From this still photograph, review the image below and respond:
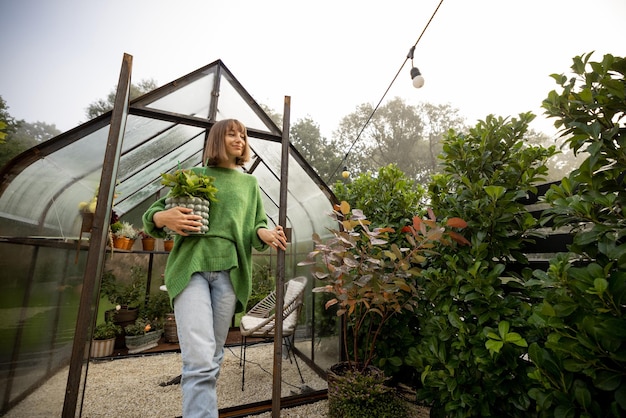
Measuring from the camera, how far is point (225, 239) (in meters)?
1.34

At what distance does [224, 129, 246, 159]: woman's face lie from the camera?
1506mm

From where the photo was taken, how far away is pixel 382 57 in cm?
511

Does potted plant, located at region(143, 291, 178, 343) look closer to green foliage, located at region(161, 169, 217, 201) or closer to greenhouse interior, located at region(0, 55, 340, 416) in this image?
greenhouse interior, located at region(0, 55, 340, 416)

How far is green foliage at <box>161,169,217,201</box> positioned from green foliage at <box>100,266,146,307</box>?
412 cm

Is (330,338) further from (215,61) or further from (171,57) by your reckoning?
(171,57)

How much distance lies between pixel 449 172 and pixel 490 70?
1008 centimetres

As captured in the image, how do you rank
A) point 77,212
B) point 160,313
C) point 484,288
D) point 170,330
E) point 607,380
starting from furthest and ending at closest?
point 160,313
point 170,330
point 77,212
point 484,288
point 607,380

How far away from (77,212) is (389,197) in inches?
106

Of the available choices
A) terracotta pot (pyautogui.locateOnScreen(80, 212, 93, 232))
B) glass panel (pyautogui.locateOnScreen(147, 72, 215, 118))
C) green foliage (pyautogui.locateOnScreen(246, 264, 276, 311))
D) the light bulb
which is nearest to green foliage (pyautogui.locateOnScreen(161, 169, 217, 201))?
terracotta pot (pyautogui.locateOnScreen(80, 212, 93, 232))

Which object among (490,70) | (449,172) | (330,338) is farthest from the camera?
(490,70)

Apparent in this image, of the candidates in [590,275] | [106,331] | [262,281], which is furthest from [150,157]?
[590,275]

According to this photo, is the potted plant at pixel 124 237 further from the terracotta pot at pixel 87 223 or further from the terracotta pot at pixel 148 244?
the terracotta pot at pixel 87 223

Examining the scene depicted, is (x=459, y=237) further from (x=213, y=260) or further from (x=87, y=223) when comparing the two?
(x=87, y=223)

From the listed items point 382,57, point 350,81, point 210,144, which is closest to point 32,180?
point 210,144
